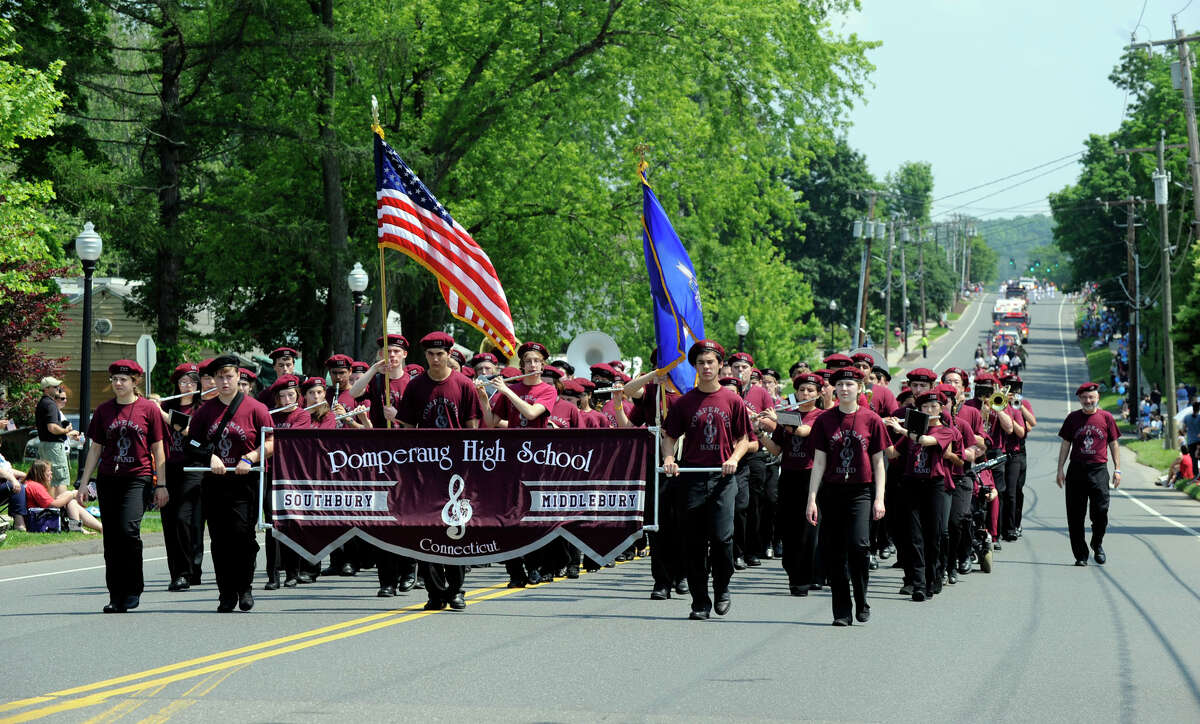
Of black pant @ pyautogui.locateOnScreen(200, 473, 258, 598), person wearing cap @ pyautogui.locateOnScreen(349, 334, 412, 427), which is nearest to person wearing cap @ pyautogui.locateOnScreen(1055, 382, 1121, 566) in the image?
person wearing cap @ pyautogui.locateOnScreen(349, 334, 412, 427)

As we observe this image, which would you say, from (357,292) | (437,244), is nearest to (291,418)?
(437,244)

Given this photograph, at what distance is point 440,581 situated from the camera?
12.3 metres

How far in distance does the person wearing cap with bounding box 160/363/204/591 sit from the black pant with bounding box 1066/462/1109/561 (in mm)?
9387

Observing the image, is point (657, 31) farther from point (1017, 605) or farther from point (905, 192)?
point (905, 192)

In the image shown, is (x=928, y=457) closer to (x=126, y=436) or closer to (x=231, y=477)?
(x=231, y=477)

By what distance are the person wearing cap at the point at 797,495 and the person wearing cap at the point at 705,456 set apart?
2164 mm

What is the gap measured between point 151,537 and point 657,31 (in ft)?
54.6

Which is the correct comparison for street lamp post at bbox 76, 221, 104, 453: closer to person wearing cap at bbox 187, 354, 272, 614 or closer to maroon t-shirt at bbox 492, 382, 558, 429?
maroon t-shirt at bbox 492, 382, 558, 429

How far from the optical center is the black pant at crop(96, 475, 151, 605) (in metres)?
11.9

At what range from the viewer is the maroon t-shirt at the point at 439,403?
1237cm

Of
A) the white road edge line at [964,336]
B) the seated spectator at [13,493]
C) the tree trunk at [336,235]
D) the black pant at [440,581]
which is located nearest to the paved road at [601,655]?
the black pant at [440,581]

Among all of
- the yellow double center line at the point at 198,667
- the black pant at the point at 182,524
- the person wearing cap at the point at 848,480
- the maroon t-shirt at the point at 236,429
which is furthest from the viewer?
the black pant at the point at 182,524

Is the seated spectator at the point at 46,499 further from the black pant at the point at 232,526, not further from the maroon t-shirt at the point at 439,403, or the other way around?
the maroon t-shirt at the point at 439,403

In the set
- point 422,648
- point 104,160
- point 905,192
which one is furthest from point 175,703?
point 905,192
